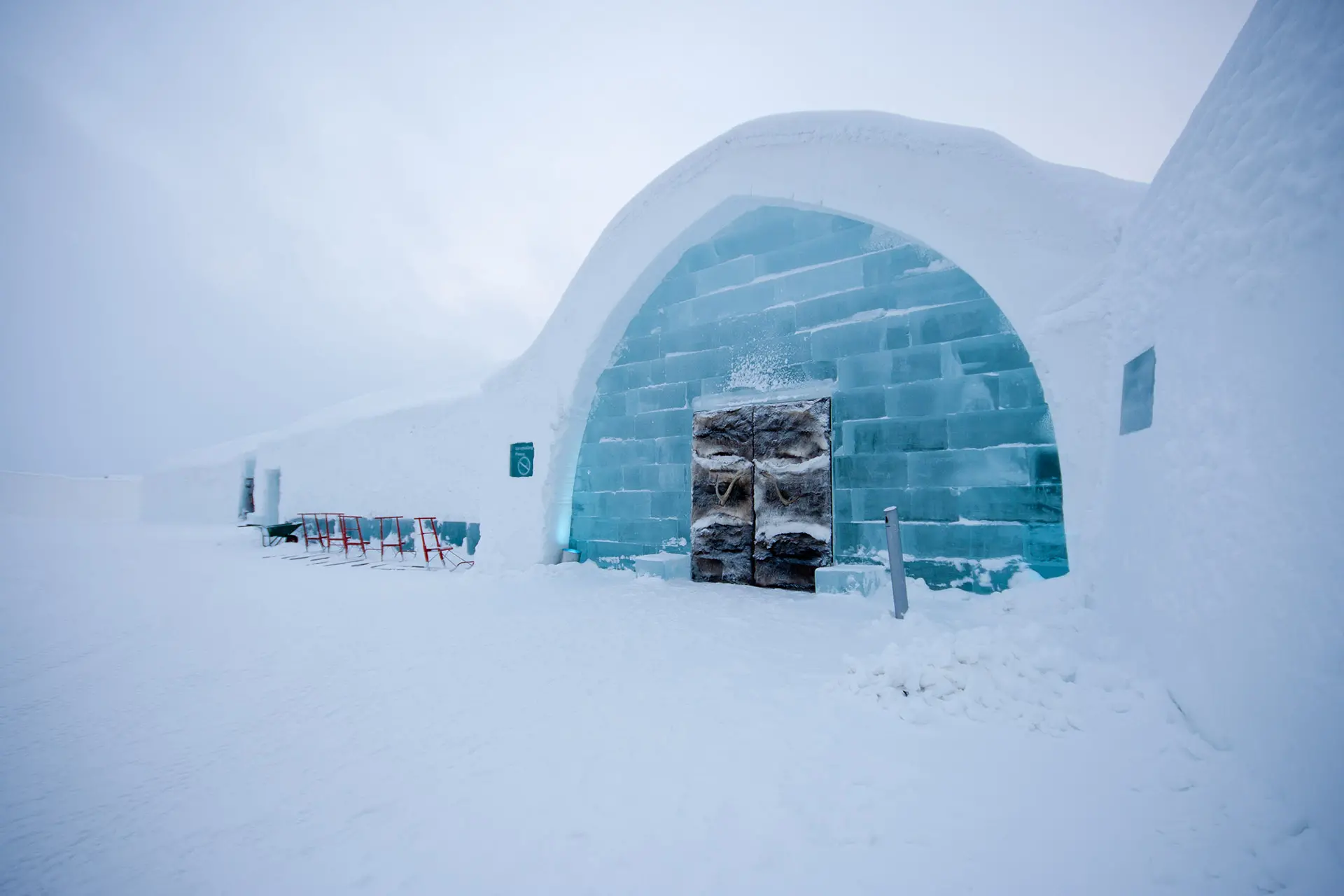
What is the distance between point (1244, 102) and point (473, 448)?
9.75m

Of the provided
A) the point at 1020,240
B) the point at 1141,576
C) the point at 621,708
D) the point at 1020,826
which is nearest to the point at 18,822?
the point at 621,708

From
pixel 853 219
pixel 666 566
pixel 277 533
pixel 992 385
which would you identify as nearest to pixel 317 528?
pixel 277 533

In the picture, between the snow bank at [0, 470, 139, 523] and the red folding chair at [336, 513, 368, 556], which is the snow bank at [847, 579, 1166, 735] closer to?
the red folding chair at [336, 513, 368, 556]

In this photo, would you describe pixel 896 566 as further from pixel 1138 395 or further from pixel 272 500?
pixel 272 500

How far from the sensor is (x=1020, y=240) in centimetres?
476

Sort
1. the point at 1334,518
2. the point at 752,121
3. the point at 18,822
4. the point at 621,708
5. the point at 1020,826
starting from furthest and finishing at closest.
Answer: the point at 752,121 < the point at 621,708 < the point at 18,822 < the point at 1020,826 < the point at 1334,518

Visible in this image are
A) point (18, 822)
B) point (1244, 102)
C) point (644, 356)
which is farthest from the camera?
point (644, 356)

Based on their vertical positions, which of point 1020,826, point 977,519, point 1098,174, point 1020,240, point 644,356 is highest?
point 1098,174

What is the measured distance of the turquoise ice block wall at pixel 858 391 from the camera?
4.75m

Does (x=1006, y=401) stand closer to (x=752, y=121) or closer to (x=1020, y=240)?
(x=1020, y=240)

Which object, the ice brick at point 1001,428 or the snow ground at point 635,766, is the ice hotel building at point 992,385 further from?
the snow ground at point 635,766

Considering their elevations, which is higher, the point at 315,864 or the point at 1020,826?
the point at 1020,826

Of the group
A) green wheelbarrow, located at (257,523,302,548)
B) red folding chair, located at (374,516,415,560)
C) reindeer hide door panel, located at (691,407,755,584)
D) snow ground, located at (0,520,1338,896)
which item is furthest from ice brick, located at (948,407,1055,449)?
green wheelbarrow, located at (257,523,302,548)

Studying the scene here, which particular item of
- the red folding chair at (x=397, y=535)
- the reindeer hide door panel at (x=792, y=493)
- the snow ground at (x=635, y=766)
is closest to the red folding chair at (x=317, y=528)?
the red folding chair at (x=397, y=535)
